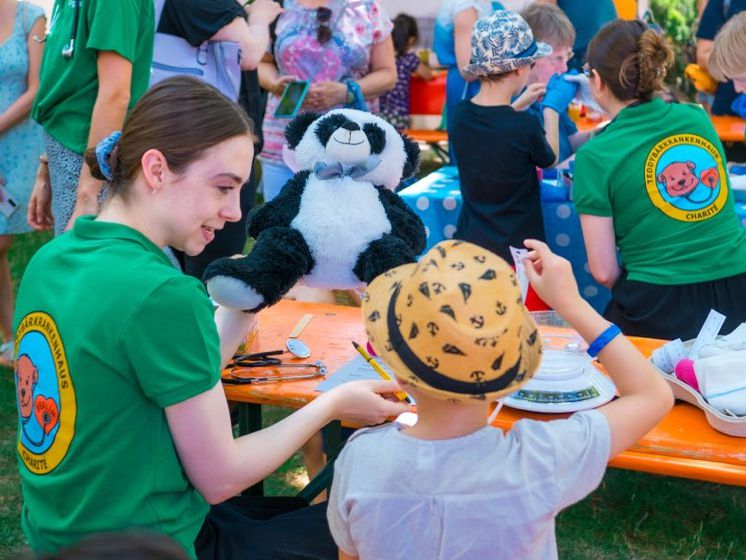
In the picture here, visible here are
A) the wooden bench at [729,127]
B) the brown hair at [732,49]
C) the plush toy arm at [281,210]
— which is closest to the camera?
the plush toy arm at [281,210]

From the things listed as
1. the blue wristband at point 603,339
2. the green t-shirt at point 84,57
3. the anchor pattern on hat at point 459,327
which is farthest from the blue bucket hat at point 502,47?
the anchor pattern on hat at point 459,327

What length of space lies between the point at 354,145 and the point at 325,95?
1.50 meters

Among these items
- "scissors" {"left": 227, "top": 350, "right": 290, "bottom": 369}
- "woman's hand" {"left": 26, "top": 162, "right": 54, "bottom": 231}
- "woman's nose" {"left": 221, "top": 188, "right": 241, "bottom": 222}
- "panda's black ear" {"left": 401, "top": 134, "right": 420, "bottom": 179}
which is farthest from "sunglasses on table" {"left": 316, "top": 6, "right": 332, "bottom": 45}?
"woman's nose" {"left": 221, "top": 188, "right": 241, "bottom": 222}

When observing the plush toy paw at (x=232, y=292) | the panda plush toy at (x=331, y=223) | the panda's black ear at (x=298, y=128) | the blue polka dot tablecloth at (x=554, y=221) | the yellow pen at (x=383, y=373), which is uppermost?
the panda's black ear at (x=298, y=128)

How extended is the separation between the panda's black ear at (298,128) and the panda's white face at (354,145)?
18 millimetres

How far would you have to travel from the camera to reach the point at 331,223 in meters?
1.84

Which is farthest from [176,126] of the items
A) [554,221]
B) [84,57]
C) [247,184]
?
[554,221]

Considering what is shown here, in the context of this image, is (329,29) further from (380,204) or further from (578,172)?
(380,204)

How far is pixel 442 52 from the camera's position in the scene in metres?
4.68

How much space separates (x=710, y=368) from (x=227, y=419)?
857mm

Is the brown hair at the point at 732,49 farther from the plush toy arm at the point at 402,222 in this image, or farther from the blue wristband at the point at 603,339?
the blue wristband at the point at 603,339

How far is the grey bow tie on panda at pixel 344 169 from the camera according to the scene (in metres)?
1.88

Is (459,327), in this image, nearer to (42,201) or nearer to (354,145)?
(354,145)

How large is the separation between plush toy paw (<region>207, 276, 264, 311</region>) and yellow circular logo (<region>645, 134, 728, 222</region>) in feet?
4.03
